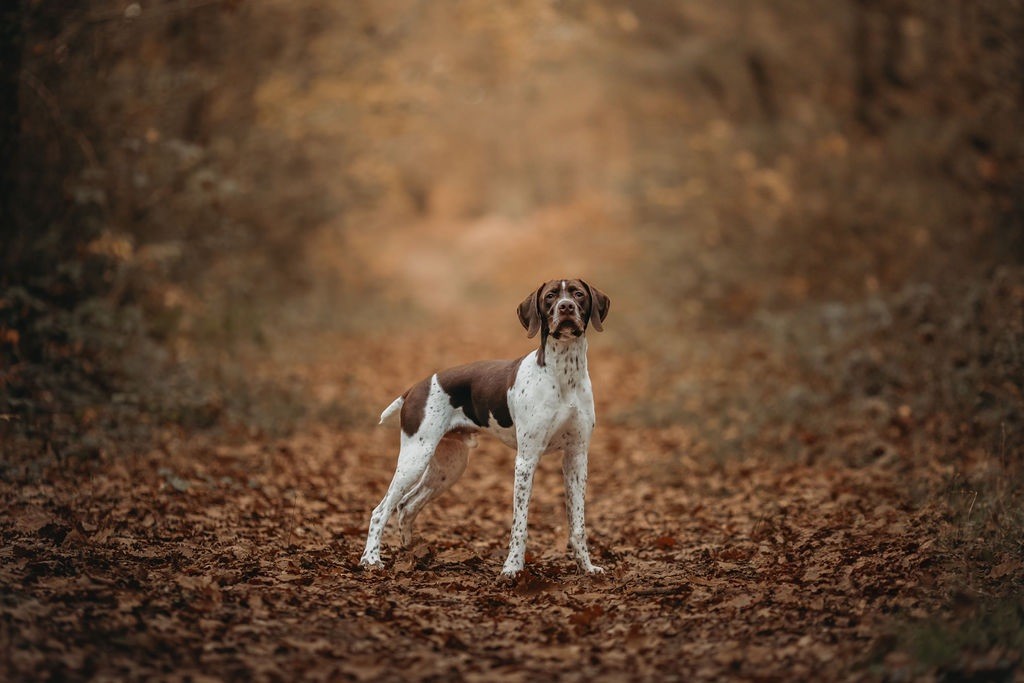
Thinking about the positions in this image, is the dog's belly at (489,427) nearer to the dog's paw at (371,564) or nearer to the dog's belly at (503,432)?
the dog's belly at (503,432)

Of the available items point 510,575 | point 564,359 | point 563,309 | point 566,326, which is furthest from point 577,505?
point 563,309

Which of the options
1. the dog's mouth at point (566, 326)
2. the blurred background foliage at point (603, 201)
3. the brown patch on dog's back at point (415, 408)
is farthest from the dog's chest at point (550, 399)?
the blurred background foliage at point (603, 201)

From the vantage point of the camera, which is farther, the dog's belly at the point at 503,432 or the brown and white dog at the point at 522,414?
the dog's belly at the point at 503,432

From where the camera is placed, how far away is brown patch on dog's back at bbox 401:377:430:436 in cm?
562

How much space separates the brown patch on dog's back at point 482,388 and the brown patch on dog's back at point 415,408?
0.13 metres

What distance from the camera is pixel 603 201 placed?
75.3 ft

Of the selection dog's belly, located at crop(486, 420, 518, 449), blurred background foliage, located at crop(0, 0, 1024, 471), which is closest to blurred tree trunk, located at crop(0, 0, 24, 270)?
blurred background foliage, located at crop(0, 0, 1024, 471)

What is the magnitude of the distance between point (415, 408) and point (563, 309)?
128cm

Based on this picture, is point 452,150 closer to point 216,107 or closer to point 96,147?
point 216,107

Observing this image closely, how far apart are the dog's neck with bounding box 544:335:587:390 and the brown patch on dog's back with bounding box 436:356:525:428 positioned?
307 mm

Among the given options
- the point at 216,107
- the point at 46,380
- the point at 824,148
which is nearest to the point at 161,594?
the point at 46,380

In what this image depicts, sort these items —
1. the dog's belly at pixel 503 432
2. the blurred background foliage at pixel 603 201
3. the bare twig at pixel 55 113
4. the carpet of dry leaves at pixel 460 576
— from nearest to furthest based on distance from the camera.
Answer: the carpet of dry leaves at pixel 460 576, the dog's belly at pixel 503 432, the bare twig at pixel 55 113, the blurred background foliage at pixel 603 201

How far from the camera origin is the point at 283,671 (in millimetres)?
3887

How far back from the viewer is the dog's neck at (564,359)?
518 centimetres
